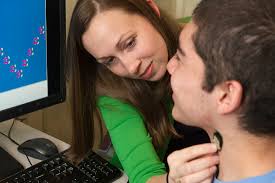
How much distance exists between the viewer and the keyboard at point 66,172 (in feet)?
3.19

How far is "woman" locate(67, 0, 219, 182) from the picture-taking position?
109cm

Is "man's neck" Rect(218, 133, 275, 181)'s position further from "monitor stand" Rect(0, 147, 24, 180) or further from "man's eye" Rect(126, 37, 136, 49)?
"monitor stand" Rect(0, 147, 24, 180)

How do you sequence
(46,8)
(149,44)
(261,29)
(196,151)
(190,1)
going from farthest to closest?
1. (190,1)
2. (149,44)
3. (46,8)
4. (196,151)
5. (261,29)

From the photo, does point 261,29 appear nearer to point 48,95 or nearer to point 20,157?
point 48,95

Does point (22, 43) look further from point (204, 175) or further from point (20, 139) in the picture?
point (204, 175)

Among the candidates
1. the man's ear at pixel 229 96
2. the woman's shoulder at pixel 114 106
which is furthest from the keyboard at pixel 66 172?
the man's ear at pixel 229 96

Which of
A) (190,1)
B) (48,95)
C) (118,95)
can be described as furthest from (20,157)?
(190,1)

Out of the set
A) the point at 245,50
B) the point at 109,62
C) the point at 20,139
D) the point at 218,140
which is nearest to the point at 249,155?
the point at 218,140

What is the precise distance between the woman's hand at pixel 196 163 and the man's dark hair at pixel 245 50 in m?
0.12

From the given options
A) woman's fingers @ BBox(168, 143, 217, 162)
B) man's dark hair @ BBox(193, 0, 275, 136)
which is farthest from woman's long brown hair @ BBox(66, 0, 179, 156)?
man's dark hair @ BBox(193, 0, 275, 136)

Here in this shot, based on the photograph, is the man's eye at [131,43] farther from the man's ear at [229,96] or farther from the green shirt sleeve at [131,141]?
the man's ear at [229,96]

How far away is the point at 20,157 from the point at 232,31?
0.70m

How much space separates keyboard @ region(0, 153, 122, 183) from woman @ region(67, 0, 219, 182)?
0.20 ft

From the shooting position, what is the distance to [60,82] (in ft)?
3.62
